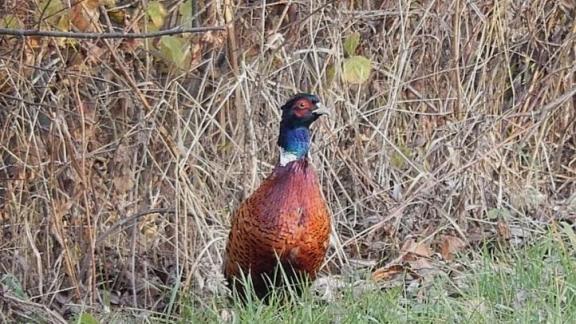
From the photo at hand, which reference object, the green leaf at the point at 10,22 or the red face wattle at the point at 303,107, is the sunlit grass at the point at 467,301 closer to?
the red face wattle at the point at 303,107

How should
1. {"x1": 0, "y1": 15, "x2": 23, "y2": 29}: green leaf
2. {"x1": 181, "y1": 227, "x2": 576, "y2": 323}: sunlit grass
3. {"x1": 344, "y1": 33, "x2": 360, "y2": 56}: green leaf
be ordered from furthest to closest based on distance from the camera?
{"x1": 344, "y1": 33, "x2": 360, "y2": 56}: green leaf → {"x1": 0, "y1": 15, "x2": 23, "y2": 29}: green leaf → {"x1": 181, "y1": 227, "x2": 576, "y2": 323}: sunlit grass

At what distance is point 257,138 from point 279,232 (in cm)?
106

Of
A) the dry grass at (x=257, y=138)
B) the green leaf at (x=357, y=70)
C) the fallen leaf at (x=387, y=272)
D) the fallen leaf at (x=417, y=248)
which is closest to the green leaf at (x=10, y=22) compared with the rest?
the dry grass at (x=257, y=138)

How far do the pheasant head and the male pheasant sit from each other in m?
0.06

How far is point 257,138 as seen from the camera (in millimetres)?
5742

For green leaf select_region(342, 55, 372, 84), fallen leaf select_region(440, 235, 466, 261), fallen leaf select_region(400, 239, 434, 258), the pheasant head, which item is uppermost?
green leaf select_region(342, 55, 372, 84)

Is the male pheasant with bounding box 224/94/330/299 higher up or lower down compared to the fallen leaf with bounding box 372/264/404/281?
higher up

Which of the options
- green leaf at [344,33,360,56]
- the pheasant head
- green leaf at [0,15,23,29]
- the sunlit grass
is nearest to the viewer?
the sunlit grass

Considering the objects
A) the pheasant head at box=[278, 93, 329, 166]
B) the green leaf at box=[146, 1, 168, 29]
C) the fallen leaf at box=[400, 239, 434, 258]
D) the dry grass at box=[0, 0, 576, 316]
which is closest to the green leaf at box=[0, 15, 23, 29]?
the dry grass at box=[0, 0, 576, 316]

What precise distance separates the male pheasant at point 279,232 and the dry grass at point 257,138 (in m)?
0.39

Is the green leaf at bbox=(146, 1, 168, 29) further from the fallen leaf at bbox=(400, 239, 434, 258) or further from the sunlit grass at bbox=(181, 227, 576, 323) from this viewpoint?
the fallen leaf at bbox=(400, 239, 434, 258)

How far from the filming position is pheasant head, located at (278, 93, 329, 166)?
197 inches

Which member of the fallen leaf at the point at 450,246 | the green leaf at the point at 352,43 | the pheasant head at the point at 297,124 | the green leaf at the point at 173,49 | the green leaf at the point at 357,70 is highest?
the green leaf at the point at 173,49

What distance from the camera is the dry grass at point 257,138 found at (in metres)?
5.26
